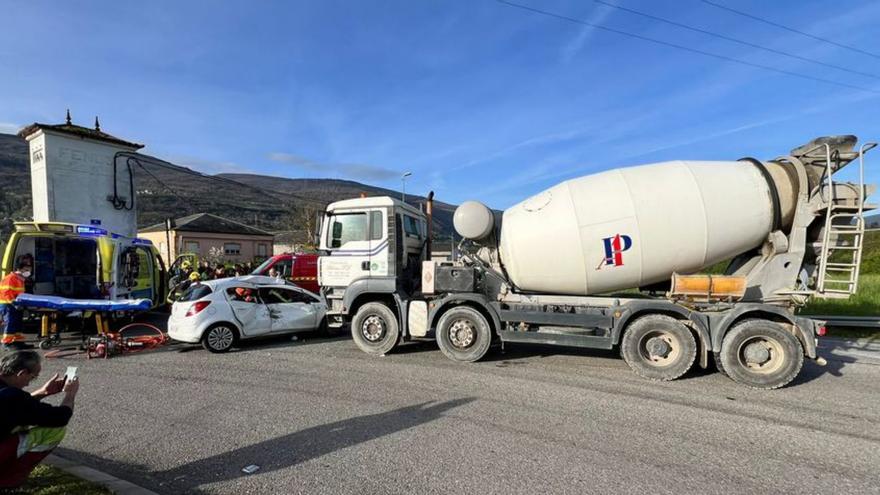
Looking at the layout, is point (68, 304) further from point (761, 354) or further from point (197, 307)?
point (761, 354)

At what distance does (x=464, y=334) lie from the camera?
7.86m

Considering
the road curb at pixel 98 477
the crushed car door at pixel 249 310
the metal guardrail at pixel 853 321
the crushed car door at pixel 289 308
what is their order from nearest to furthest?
the road curb at pixel 98 477 < the crushed car door at pixel 249 310 < the crushed car door at pixel 289 308 < the metal guardrail at pixel 853 321

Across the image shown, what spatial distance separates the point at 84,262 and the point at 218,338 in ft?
26.5

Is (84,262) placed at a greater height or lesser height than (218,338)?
greater

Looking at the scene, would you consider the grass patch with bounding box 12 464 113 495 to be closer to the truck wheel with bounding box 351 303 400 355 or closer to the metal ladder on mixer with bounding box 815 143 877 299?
the truck wheel with bounding box 351 303 400 355

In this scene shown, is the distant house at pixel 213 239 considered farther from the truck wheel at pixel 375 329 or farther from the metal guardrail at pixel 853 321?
the metal guardrail at pixel 853 321

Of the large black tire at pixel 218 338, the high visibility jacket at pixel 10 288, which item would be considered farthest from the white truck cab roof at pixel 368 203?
the high visibility jacket at pixel 10 288

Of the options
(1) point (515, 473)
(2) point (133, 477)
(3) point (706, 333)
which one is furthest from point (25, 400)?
(3) point (706, 333)

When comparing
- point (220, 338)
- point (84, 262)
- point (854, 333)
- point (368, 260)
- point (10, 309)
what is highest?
point (368, 260)

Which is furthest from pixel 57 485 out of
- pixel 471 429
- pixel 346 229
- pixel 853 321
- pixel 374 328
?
pixel 853 321

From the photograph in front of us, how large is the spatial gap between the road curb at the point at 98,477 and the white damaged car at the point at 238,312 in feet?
15.6

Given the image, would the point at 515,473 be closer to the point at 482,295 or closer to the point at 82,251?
the point at 482,295

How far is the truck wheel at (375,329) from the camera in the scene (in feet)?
27.5

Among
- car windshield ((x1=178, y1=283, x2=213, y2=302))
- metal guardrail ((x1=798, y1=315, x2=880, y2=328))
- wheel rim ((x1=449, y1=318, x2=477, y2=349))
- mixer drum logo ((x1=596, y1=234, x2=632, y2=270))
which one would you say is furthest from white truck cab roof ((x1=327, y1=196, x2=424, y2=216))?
metal guardrail ((x1=798, y1=315, x2=880, y2=328))
